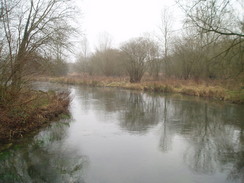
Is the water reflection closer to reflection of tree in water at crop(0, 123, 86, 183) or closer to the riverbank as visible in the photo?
the riverbank

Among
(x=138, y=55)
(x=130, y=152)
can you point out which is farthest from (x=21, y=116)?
(x=138, y=55)

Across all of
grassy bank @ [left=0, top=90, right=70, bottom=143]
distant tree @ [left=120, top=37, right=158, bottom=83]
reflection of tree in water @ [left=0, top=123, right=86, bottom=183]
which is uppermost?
distant tree @ [left=120, top=37, right=158, bottom=83]

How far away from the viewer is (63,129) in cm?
910

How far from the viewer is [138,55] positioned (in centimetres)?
2917

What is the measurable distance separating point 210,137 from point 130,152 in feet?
11.9

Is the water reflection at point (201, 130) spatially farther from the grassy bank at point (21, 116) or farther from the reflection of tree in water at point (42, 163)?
the grassy bank at point (21, 116)

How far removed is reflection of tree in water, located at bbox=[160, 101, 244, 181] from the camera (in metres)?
5.71

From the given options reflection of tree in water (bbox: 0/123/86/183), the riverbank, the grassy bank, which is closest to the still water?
reflection of tree in water (bbox: 0/123/86/183)

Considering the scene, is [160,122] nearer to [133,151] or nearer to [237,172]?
[133,151]

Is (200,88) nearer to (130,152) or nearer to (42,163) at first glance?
(130,152)

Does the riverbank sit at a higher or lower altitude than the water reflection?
higher

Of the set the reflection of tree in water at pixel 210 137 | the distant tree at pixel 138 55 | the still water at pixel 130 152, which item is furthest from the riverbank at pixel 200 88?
the reflection of tree in water at pixel 210 137

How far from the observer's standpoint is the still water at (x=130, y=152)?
506 cm

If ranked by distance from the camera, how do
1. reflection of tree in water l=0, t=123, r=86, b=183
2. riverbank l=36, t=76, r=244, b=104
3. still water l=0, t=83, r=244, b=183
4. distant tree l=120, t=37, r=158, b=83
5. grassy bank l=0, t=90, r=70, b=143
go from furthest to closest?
1. distant tree l=120, t=37, r=158, b=83
2. riverbank l=36, t=76, r=244, b=104
3. grassy bank l=0, t=90, r=70, b=143
4. still water l=0, t=83, r=244, b=183
5. reflection of tree in water l=0, t=123, r=86, b=183
